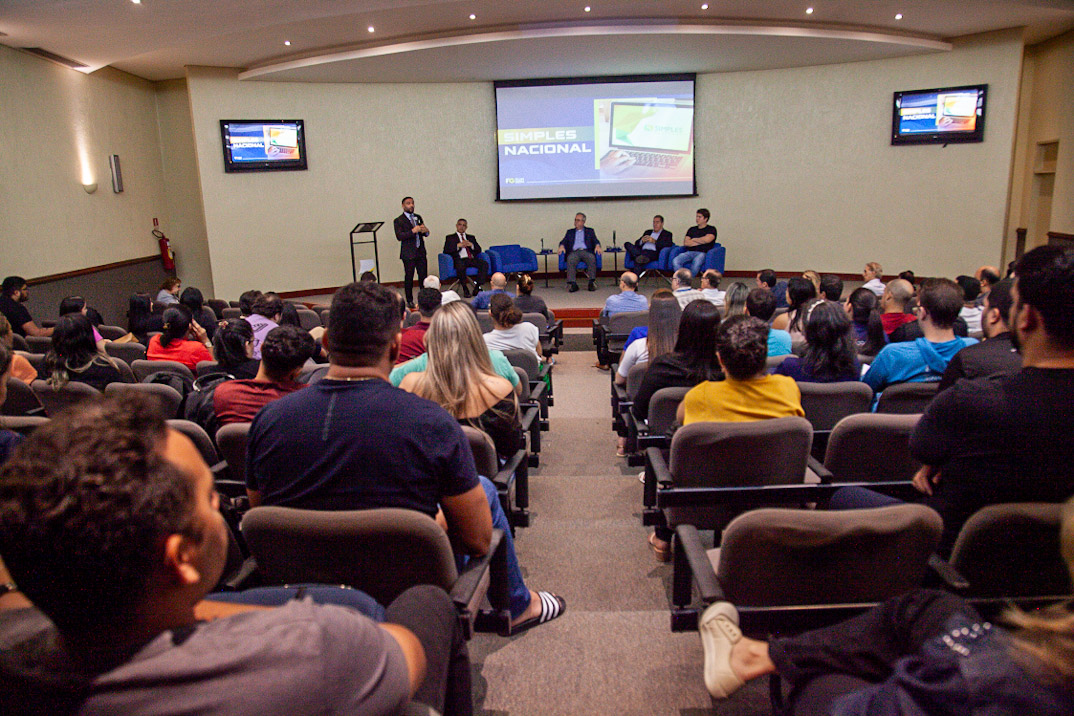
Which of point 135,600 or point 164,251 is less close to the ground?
point 164,251

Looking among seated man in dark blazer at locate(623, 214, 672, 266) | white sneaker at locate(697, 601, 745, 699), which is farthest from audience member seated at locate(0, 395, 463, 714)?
seated man in dark blazer at locate(623, 214, 672, 266)

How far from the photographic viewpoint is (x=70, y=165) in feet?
28.8

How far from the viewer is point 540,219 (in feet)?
38.4

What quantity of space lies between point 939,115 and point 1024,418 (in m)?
10.2

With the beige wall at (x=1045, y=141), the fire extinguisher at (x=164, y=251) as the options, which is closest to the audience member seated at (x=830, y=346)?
the beige wall at (x=1045, y=141)

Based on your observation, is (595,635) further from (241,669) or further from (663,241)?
(663,241)

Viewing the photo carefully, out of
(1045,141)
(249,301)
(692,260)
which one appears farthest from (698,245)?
(249,301)

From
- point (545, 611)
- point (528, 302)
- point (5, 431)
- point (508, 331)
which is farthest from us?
point (528, 302)

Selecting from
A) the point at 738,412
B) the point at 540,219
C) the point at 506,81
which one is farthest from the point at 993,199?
the point at 738,412

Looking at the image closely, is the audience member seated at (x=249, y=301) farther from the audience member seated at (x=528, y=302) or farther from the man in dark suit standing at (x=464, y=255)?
the man in dark suit standing at (x=464, y=255)

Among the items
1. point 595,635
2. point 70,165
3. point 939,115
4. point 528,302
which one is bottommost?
point 595,635

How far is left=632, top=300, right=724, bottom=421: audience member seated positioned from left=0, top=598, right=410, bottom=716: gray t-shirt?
2351mm

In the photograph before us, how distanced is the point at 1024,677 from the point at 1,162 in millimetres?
9722

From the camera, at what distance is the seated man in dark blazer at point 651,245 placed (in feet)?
34.9
